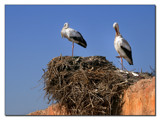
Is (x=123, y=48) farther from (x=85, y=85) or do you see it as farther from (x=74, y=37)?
(x=85, y=85)

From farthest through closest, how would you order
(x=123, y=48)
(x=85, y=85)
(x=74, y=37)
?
(x=74, y=37) → (x=123, y=48) → (x=85, y=85)

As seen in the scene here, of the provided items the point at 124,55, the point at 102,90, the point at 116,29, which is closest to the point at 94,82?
the point at 102,90

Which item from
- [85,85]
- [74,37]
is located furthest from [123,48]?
[85,85]

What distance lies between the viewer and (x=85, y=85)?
9055 mm

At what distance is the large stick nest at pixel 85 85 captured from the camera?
8.95 meters

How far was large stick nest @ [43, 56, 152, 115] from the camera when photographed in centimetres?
895

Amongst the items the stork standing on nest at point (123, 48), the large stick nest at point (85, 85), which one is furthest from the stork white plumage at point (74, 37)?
the large stick nest at point (85, 85)

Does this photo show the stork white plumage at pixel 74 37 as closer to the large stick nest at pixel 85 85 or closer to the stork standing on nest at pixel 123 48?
the stork standing on nest at pixel 123 48

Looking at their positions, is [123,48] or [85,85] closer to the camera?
[85,85]

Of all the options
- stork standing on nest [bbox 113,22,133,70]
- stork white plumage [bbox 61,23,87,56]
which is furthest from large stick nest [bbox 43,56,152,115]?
stork white plumage [bbox 61,23,87,56]

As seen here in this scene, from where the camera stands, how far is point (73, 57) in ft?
32.1

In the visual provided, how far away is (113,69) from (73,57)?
1402 millimetres
